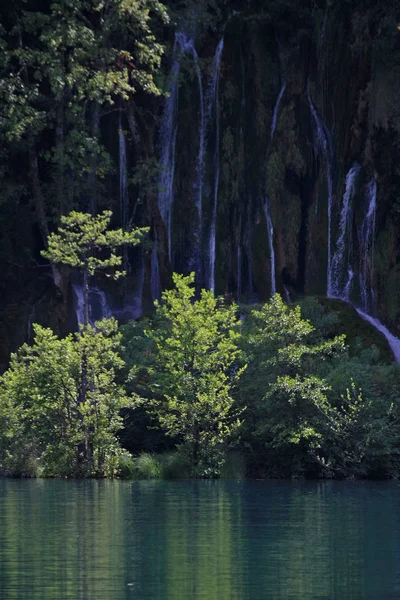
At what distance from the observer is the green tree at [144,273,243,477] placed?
32.5m

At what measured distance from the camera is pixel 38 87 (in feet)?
153

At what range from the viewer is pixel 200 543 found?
64.1 feet

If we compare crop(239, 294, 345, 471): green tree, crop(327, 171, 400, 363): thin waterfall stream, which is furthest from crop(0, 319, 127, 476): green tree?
crop(327, 171, 400, 363): thin waterfall stream

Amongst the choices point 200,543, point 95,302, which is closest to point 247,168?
point 95,302

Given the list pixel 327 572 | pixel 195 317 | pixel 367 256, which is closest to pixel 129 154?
pixel 367 256

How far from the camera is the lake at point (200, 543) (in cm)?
1570

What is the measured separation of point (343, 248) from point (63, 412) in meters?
13.6

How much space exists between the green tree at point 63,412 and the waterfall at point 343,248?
11473 millimetres

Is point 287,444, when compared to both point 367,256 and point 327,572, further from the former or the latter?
point 327,572

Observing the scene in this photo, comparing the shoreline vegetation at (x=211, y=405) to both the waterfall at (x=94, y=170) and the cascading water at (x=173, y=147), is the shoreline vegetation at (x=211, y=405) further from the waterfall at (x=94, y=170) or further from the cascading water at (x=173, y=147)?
the cascading water at (x=173, y=147)

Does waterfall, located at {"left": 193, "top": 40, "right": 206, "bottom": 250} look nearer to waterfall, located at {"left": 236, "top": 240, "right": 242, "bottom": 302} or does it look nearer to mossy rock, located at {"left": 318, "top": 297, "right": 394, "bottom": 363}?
waterfall, located at {"left": 236, "top": 240, "right": 242, "bottom": 302}

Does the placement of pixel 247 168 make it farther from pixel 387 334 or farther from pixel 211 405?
pixel 211 405

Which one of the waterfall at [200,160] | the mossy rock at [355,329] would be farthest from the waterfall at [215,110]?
the mossy rock at [355,329]

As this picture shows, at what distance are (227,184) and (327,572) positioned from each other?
102 ft
